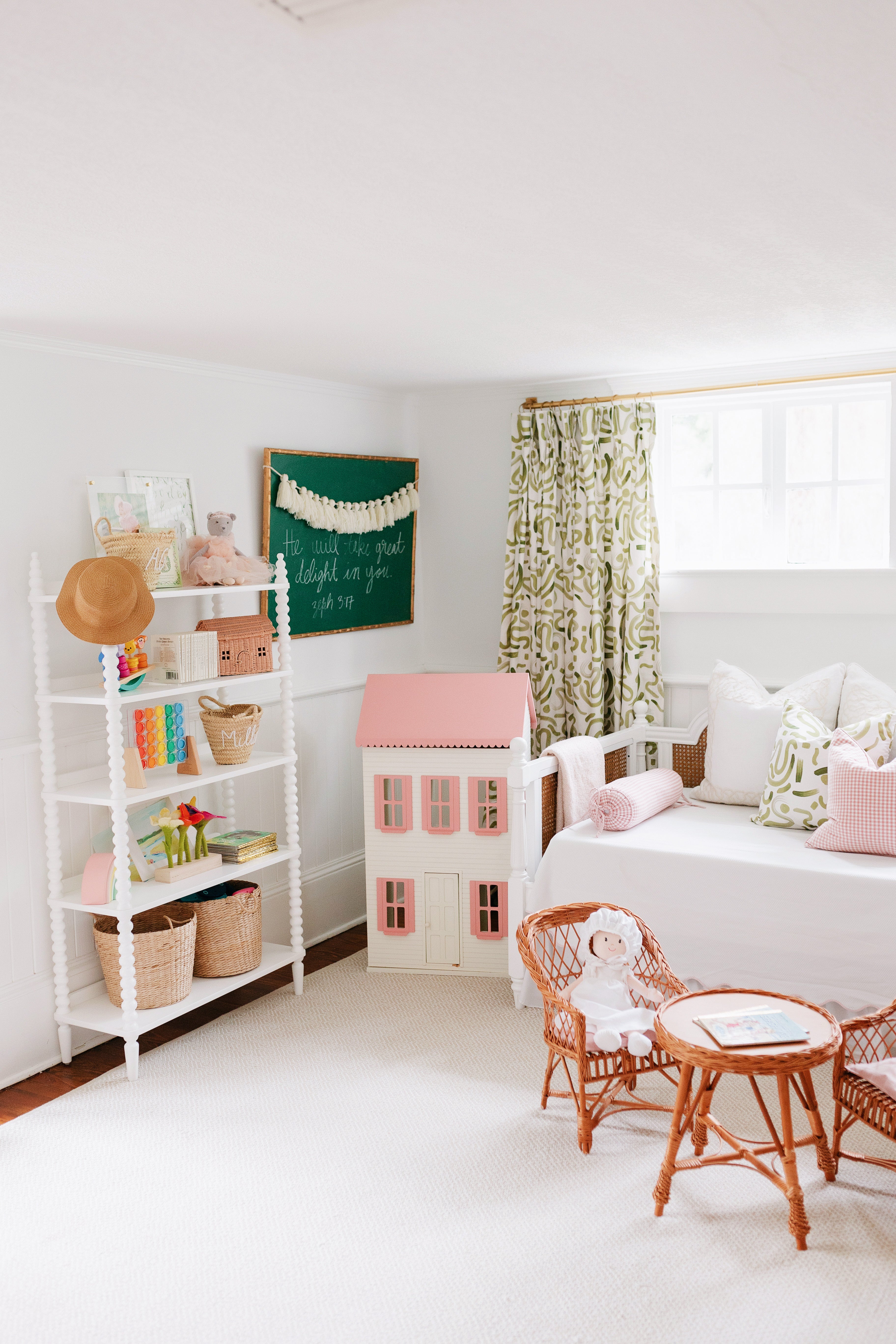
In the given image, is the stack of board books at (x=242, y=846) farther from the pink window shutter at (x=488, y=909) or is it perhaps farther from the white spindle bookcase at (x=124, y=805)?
the pink window shutter at (x=488, y=909)

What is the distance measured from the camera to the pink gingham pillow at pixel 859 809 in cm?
331

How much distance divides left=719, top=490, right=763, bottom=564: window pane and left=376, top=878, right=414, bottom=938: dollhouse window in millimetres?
1871

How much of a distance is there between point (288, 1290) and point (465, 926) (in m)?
1.80

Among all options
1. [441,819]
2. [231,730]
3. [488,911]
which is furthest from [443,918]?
[231,730]

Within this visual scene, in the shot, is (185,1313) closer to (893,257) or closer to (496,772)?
(496,772)

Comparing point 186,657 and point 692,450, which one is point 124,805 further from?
point 692,450

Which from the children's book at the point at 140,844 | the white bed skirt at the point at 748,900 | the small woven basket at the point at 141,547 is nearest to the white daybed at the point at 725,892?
the white bed skirt at the point at 748,900

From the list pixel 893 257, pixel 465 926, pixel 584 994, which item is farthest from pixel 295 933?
pixel 893 257

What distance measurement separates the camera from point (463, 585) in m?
5.04

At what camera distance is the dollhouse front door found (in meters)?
3.99

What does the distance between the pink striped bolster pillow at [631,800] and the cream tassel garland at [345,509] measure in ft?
5.11

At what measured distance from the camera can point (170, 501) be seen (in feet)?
12.2

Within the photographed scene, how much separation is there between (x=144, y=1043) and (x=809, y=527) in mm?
3127

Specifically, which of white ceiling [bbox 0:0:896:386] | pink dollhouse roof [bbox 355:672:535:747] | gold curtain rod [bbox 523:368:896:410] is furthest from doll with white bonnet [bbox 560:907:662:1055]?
gold curtain rod [bbox 523:368:896:410]
